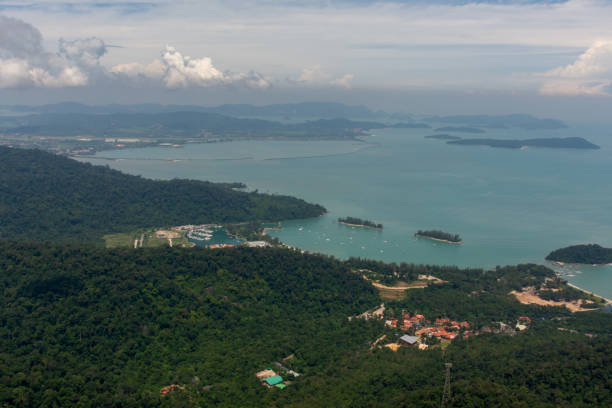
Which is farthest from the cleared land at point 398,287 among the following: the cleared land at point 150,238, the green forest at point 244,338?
the cleared land at point 150,238

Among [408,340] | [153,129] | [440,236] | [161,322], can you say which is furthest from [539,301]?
[153,129]

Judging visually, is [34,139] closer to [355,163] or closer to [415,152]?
[355,163]

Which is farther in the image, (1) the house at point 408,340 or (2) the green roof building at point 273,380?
(1) the house at point 408,340

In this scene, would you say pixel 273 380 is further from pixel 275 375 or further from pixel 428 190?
pixel 428 190

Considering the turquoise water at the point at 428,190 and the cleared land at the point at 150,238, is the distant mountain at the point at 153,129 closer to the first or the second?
the turquoise water at the point at 428,190

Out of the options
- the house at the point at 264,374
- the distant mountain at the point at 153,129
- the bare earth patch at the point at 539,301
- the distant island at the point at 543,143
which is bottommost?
the bare earth patch at the point at 539,301

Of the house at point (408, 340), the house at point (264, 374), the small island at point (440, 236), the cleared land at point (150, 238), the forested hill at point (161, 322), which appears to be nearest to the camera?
the forested hill at point (161, 322)

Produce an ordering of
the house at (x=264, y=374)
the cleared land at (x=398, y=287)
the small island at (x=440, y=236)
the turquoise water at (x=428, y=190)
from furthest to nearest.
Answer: the small island at (x=440, y=236) < the turquoise water at (x=428, y=190) < the cleared land at (x=398, y=287) < the house at (x=264, y=374)

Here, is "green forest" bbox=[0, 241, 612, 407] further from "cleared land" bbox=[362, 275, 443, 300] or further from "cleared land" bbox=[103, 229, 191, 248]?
"cleared land" bbox=[103, 229, 191, 248]
